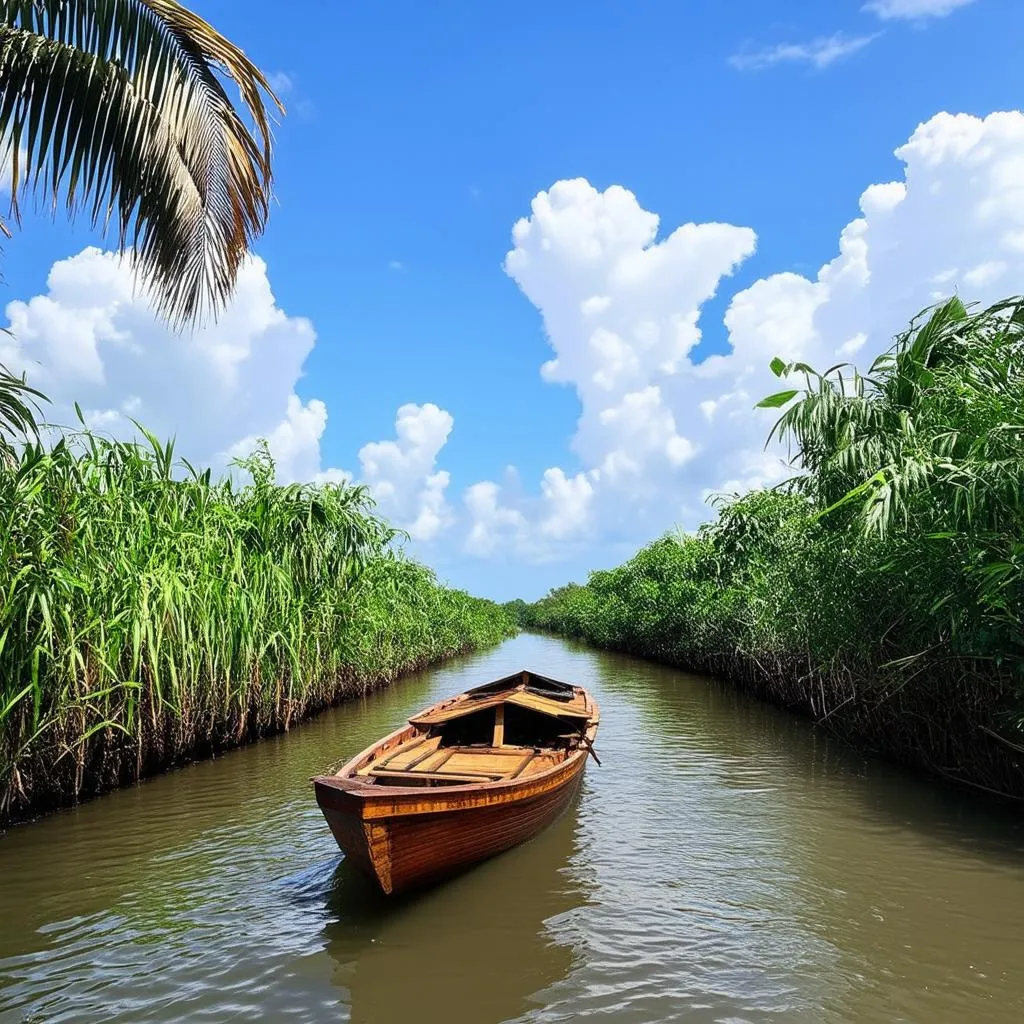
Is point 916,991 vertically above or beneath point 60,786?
beneath

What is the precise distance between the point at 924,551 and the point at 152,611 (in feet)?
24.5

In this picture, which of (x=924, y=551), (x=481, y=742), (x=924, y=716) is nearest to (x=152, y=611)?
(x=481, y=742)

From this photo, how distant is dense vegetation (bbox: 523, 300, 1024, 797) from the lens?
5848 millimetres

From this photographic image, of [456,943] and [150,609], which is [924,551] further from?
[150,609]

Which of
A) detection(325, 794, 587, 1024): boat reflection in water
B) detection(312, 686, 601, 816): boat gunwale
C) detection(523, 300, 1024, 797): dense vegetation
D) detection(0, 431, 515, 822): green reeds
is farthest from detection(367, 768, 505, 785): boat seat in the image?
detection(523, 300, 1024, 797): dense vegetation

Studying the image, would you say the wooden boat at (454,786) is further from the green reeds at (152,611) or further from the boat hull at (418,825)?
the green reeds at (152,611)

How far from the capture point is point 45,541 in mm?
6352

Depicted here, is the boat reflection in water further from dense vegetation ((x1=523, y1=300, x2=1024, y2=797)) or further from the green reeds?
dense vegetation ((x1=523, y1=300, x2=1024, y2=797))

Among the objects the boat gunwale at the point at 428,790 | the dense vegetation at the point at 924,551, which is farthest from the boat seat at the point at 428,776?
the dense vegetation at the point at 924,551

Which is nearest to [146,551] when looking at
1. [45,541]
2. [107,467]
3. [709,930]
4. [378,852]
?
[107,467]

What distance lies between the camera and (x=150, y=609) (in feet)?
24.8

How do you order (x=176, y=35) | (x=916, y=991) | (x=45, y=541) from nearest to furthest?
(x=916, y=991) < (x=176, y=35) < (x=45, y=541)

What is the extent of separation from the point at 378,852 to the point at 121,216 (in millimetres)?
4960

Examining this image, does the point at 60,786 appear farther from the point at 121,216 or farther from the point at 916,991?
the point at 916,991
